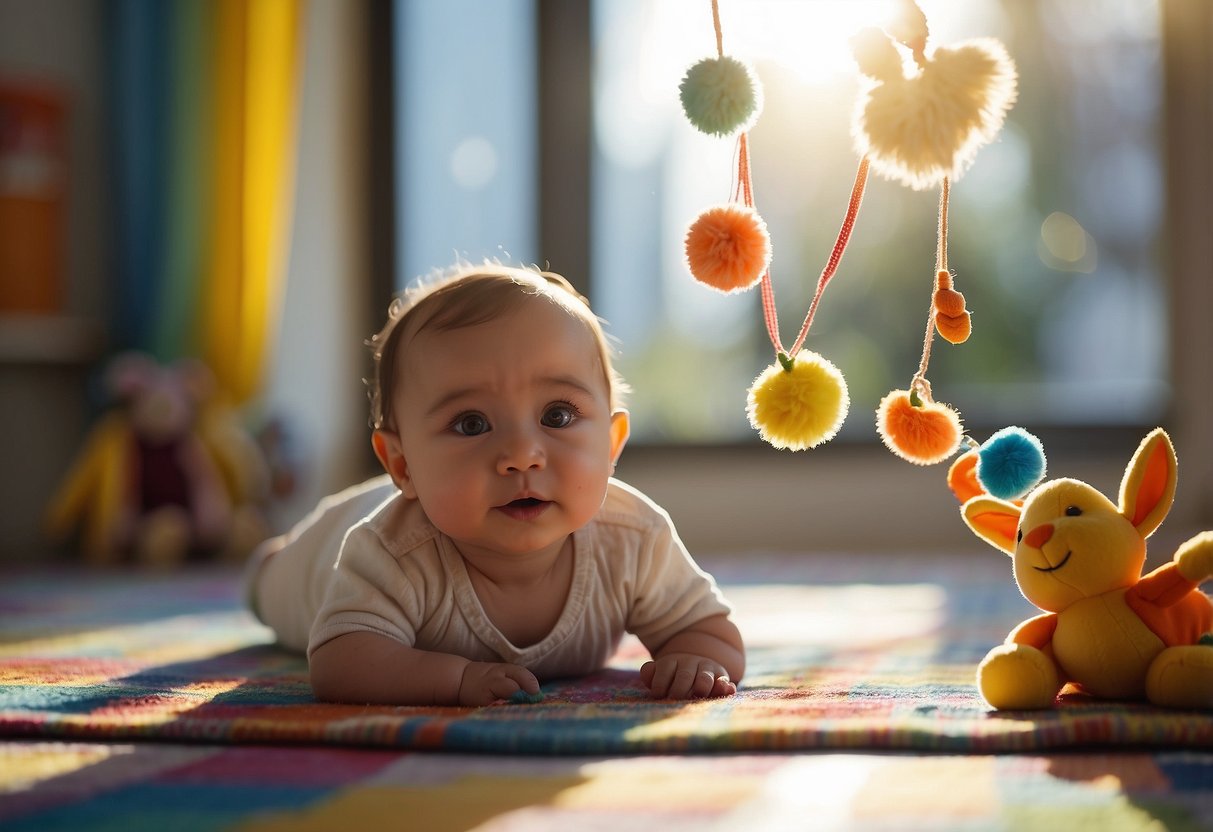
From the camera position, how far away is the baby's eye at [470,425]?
37.8 inches

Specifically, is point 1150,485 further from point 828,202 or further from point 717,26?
point 828,202

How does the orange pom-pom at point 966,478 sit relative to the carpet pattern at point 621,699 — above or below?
above

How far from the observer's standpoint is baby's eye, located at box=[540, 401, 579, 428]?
973 mm

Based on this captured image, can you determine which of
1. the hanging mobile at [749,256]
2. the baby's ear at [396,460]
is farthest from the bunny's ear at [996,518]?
the baby's ear at [396,460]

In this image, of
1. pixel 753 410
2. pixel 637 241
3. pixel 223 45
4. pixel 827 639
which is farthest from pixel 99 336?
pixel 753 410

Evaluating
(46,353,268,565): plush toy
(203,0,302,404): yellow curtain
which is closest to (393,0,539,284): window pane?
Answer: (203,0,302,404): yellow curtain

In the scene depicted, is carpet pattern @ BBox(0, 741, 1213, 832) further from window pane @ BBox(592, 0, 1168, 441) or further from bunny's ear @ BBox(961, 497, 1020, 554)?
window pane @ BBox(592, 0, 1168, 441)

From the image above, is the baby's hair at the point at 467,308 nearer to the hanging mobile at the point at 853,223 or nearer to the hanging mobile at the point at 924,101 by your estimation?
the hanging mobile at the point at 853,223

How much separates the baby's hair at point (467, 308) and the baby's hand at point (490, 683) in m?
0.23

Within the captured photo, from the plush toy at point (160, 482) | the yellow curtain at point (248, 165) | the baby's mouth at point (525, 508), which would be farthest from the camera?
the yellow curtain at point (248, 165)

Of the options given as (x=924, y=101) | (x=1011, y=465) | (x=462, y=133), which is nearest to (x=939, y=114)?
(x=924, y=101)

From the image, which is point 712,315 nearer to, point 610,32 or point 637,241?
point 637,241

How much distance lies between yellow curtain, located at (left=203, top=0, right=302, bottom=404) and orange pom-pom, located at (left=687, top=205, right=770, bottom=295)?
1927 mm

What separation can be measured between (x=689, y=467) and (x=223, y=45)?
4.38 feet
